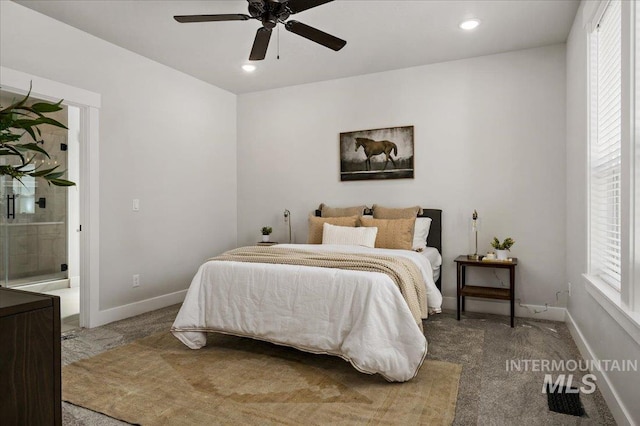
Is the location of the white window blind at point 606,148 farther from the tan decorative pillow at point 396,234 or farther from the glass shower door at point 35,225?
the glass shower door at point 35,225

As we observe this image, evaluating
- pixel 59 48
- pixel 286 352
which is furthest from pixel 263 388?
pixel 59 48

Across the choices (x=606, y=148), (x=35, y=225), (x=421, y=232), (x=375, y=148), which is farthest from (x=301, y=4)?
(x=35, y=225)

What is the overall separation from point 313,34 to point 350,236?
190 cm

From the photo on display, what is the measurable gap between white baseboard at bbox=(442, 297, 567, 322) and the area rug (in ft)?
5.24

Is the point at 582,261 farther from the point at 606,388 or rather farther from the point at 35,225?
the point at 35,225

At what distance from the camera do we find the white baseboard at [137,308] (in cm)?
375

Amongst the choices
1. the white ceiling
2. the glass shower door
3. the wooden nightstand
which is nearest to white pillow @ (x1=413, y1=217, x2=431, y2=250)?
the wooden nightstand

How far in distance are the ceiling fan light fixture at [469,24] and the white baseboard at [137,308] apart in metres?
3.95

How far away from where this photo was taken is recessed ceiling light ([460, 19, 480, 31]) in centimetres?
333

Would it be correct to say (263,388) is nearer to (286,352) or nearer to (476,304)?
(286,352)

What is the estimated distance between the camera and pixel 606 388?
7.14ft

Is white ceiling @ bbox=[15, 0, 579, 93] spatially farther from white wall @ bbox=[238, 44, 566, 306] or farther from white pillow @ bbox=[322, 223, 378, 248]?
white pillow @ bbox=[322, 223, 378, 248]

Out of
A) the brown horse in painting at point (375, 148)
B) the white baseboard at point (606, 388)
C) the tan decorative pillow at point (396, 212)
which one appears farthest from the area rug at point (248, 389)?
the brown horse in painting at point (375, 148)

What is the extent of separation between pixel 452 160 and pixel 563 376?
2.31m
